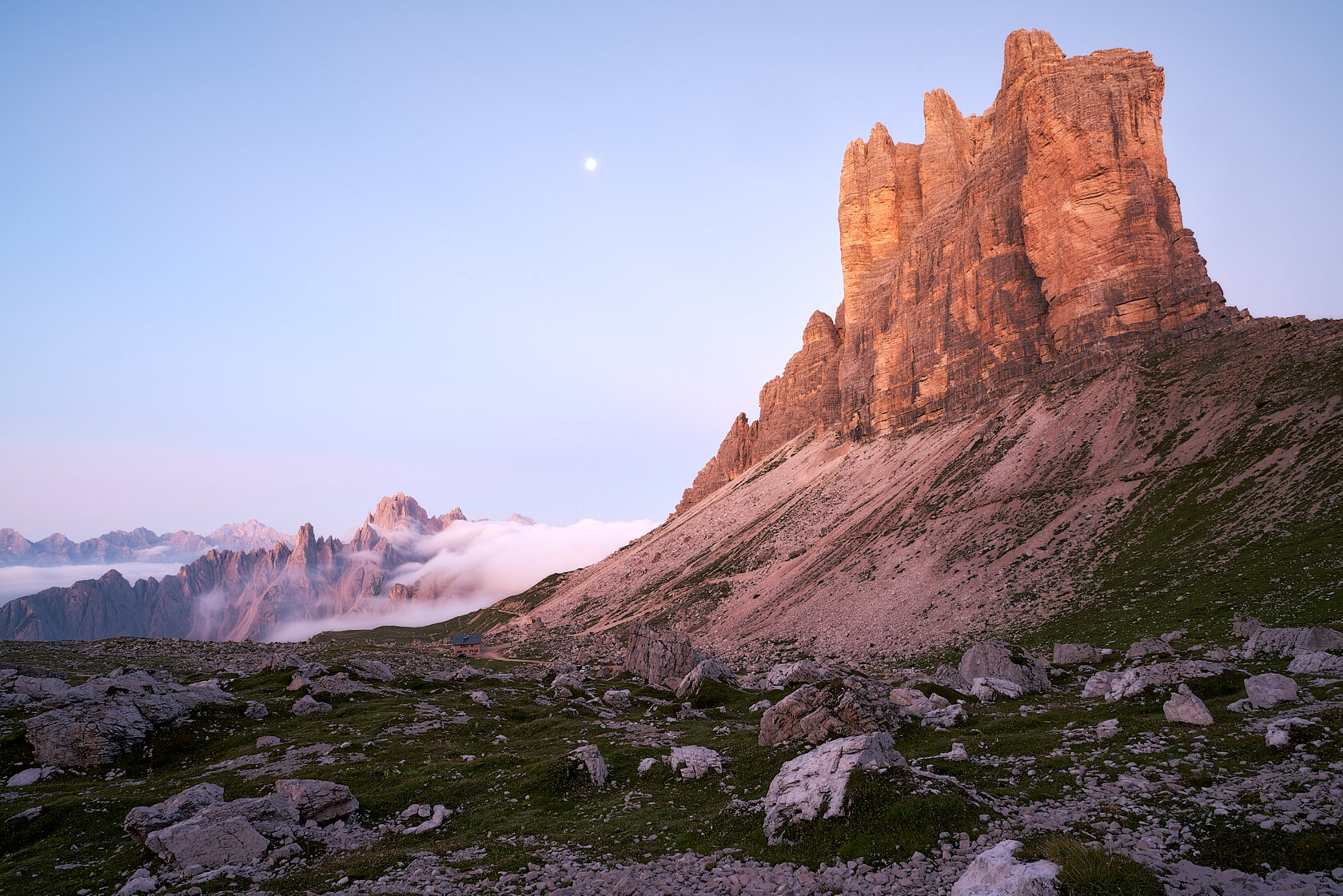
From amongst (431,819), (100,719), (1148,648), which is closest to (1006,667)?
(1148,648)

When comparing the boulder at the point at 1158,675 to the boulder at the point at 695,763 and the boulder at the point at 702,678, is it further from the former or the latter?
the boulder at the point at 702,678

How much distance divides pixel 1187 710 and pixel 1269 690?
11.1 ft

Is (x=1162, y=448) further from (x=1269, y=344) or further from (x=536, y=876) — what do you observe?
(x=536, y=876)

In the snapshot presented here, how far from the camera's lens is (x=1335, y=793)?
12273mm

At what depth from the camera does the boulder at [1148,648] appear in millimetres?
33125

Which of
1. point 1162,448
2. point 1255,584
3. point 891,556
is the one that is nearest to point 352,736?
point 1255,584

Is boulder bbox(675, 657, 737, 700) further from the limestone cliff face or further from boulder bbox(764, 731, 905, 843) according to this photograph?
the limestone cliff face

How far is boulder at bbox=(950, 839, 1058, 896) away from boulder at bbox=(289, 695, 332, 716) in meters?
35.2

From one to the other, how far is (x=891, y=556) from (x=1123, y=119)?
82469mm

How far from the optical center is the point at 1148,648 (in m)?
33.8

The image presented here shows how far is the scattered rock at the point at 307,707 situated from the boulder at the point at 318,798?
17.4 m

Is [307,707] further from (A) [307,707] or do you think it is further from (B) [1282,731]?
(B) [1282,731]

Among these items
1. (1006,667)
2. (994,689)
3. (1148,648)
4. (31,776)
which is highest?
(1148,648)

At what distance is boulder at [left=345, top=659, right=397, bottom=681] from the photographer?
4528 cm
